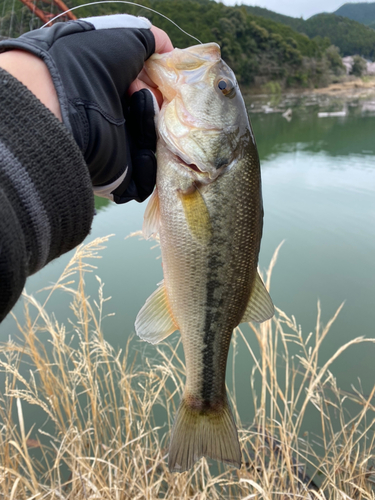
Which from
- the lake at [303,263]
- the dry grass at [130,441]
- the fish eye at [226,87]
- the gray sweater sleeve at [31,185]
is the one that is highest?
the fish eye at [226,87]

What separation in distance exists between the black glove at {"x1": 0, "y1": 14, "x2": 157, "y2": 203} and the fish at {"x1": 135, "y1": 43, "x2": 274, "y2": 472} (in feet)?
0.31

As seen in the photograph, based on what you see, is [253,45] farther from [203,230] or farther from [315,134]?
[203,230]

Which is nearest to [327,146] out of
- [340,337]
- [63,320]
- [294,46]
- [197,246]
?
[340,337]

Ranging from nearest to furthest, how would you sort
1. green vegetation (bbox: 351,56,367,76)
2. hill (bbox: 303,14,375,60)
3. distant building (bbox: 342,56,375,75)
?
green vegetation (bbox: 351,56,367,76), distant building (bbox: 342,56,375,75), hill (bbox: 303,14,375,60)

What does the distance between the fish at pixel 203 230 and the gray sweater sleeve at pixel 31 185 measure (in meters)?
0.44

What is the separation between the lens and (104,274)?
5.72m

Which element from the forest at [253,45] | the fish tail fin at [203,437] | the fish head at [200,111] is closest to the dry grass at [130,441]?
the fish tail fin at [203,437]

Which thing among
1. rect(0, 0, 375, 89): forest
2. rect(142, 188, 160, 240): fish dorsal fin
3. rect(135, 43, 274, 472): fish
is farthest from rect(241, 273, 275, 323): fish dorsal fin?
rect(0, 0, 375, 89): forest

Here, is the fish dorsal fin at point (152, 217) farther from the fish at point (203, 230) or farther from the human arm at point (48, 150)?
the human arm at point (48, 150)

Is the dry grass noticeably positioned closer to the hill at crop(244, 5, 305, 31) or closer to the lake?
the lake

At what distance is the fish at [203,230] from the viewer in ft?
4.62

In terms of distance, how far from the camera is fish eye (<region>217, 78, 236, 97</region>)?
1474mm

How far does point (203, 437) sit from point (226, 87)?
1.47 meters

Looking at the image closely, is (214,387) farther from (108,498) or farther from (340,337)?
(340,337)
